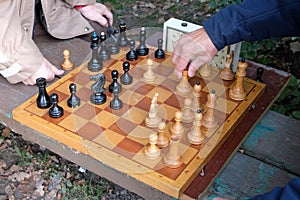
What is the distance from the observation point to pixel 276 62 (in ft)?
9.53

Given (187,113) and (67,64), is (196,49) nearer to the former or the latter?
(187,113)

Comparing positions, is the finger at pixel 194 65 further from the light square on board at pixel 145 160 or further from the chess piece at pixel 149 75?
the light square on board at pixel 145 160

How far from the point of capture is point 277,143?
1.59 metres

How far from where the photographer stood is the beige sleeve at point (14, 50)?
172cm

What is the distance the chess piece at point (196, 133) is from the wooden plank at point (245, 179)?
13 cm

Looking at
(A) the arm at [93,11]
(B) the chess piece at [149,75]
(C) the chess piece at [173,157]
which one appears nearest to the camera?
(C) the chess piece at [173,157]

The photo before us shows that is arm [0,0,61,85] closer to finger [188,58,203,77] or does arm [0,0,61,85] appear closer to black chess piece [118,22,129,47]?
black chess piece [118,22,129,47]

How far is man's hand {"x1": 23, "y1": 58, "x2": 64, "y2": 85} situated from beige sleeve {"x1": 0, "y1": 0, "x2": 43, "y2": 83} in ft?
0.05

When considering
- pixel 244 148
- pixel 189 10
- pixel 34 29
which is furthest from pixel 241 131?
pixel 189 10

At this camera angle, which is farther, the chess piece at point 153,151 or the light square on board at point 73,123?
the light square on board at point 73,123

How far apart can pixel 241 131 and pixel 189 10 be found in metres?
2.12

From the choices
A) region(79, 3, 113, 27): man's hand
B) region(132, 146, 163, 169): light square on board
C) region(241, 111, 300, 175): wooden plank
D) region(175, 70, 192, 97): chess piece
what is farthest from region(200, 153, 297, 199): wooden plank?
region(79, 3, 113, 27): man's hand

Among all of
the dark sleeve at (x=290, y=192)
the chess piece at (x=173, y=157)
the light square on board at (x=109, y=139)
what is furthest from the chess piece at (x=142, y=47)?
the dark sleeve at (x=290, y=192)

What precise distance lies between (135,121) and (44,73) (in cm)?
46
